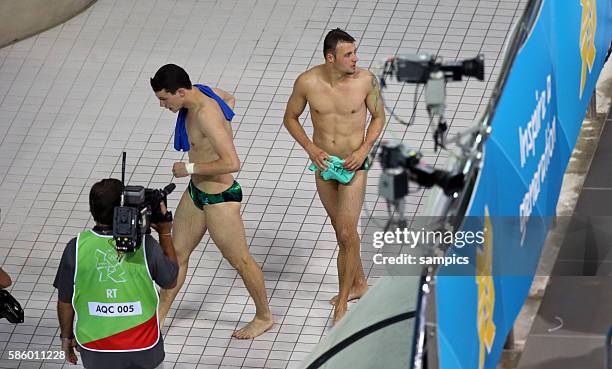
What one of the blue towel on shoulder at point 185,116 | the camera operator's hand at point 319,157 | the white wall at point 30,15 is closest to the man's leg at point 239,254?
the blue towel on shoulder at point 185,116

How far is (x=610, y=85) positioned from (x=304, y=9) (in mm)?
2504

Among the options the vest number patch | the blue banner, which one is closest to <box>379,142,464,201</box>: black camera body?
the blue banner

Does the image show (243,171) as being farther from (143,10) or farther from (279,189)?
(143,10)

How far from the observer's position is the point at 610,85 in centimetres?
959

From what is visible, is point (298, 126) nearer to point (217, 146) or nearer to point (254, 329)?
point (217, 146)

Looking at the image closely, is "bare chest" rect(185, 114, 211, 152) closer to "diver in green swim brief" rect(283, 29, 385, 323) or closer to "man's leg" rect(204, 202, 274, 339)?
"man's leg" rect(204, 202, 274, 339)

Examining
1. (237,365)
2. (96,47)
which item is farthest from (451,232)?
(96,47)

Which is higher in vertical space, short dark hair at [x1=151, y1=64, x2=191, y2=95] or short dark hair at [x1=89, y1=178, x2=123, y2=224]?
short dark hair at [x1=151, y1=64, x2=191, y2=95]

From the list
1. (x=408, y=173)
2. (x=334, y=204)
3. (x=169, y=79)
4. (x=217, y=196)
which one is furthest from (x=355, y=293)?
(x=408, y=173)

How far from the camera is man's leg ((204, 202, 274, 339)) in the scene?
7.06 metres

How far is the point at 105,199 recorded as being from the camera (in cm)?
580

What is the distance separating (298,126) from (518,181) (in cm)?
189

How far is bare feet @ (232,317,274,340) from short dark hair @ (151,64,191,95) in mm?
1362

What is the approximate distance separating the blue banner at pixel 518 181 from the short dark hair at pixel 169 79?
5.98 feet
